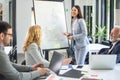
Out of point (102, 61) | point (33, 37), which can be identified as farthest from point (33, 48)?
point (102, 61)

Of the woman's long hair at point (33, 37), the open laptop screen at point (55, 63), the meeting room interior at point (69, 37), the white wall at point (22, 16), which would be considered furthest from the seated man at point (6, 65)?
the white wall at point (22, 16)

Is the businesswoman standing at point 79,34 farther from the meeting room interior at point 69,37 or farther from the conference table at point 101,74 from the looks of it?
the conference table at point 101,74

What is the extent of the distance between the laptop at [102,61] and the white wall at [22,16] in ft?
15.5

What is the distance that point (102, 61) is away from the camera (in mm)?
2902

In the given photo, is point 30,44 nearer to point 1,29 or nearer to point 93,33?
point 1,29

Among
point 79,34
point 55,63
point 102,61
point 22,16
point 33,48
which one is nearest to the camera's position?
point 55,63

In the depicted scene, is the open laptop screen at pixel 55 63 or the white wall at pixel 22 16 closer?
the open laptop screen at pixel 55 63

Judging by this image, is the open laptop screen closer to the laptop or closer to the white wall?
the laptop

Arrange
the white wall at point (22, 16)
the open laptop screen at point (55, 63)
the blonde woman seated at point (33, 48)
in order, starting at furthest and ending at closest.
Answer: the white wall at point (22, 16), the blonde woman seated at point (33, 48), the open laptop screen at point (55, 63)

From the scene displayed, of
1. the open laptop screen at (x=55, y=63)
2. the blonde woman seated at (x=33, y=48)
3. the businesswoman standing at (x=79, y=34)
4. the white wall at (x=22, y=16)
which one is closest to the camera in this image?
the open laptop screen at (x=55, y=63)

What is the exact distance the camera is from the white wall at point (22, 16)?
7.39m

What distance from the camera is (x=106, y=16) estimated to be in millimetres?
6973

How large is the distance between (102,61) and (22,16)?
4947mm

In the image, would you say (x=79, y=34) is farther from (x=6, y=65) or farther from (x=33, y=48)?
(x=6, y=65)
